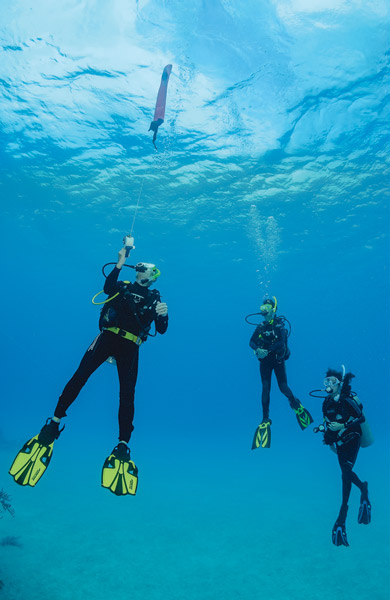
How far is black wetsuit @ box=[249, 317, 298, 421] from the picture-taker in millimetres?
9023

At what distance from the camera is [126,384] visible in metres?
5.57

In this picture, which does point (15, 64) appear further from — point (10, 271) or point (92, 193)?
point (10, 271)

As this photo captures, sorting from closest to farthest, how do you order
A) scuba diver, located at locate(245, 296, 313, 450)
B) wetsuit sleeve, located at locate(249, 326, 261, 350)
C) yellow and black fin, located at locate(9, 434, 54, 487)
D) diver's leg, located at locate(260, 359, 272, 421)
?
yellow and black fin, located at locate(9, 434, 54, 487) → scuba diver, located at locate(245, 296, 313, 450) → wetsuit sleeve, located at locate(249, 326, 261, 350) → diver's leg, located at locate(260, 359, 272, 421)

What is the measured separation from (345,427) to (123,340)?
4572mm

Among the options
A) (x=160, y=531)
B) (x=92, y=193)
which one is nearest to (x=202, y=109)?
(x=92, y=193)

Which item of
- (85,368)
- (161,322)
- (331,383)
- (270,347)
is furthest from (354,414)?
(85,368)

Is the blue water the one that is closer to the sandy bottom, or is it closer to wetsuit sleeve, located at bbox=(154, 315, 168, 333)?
the sandy bottom

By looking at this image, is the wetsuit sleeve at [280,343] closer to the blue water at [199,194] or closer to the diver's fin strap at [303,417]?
the diver's fin strap at [303,417]

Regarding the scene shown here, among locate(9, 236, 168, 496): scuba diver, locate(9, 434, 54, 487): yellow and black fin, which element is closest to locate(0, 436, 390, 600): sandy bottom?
locate(9, 434, 54, 487): yellow and black fin

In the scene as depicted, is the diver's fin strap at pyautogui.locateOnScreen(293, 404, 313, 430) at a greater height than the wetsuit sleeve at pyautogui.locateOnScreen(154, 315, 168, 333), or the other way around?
the diver's fin strap at pyautogui.locateOnScreen(293, 404, 313, 430)

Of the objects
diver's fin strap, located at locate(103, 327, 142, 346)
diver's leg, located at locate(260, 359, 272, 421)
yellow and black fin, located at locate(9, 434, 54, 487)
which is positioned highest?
→ diver's leg, located at locate(260, 359, 272, 421)

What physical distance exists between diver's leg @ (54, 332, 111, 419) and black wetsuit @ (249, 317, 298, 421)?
437 centimetres

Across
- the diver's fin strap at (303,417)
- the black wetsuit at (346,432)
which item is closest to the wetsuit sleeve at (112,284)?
the black wetsuit at (346,432)

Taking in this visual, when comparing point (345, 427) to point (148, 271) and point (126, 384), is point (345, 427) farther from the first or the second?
point (148, 271)
